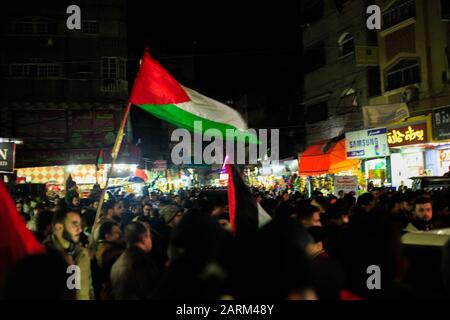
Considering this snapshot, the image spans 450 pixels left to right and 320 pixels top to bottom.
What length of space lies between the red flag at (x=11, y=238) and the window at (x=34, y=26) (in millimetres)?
29372

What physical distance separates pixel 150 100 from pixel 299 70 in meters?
33.9

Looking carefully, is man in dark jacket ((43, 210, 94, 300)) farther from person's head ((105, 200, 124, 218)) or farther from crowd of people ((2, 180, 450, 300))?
person's head ((105, 200, 124, 218))

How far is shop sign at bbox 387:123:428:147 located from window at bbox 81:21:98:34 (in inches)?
809

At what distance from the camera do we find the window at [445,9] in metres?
16.7

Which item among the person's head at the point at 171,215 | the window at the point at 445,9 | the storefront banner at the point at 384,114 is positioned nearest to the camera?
the person's head at the point at 171,215

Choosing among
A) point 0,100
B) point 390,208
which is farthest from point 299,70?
point 390,208

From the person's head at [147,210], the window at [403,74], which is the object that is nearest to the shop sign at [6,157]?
the person's head at [147,210]

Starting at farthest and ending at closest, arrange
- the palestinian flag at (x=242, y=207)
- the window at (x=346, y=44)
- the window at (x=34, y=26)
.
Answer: the window at (x=34, y=26) → the window at (x=346, y=44) → the palestinian flag at (x=242, y=207)

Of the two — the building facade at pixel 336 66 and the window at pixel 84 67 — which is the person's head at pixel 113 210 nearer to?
the building facade at pixel 336 66

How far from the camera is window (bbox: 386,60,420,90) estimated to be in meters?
19.5
